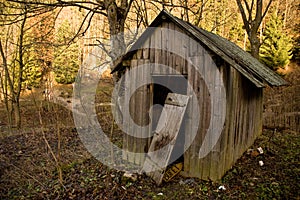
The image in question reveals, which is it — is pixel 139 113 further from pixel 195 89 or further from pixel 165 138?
pixel 195 89

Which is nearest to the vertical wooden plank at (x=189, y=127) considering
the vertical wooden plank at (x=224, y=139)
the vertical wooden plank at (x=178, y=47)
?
the vertical wooden plank at (x=178, y=47)

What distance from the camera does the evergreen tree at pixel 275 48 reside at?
20062 millimetres

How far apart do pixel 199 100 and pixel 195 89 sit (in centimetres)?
27

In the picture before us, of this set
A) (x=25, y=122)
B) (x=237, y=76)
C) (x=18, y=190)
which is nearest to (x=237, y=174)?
(x=237, y=76)

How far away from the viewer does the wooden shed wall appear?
5.39 m

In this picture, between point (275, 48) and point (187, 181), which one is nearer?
point (187, 181)

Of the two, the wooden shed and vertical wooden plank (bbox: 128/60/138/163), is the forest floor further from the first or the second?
vertical wooden plank (bbox: 128/60/138/163)

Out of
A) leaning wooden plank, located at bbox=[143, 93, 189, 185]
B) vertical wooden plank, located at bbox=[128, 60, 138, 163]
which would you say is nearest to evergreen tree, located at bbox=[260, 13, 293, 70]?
vertical wooden plank, located at bbox=[128, 60, 138, 163]

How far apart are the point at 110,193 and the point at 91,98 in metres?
14.5

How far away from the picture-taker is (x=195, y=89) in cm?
559

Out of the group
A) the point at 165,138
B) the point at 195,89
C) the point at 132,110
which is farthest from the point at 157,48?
the point at 165,138

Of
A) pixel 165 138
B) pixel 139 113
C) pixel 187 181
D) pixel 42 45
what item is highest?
pixel 42 45

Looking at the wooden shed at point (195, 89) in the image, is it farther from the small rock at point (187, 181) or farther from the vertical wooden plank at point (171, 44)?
the small rock at point (187, 181)

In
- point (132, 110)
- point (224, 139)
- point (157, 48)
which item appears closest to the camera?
point (224, 139)
